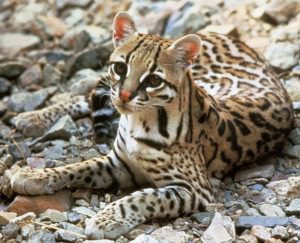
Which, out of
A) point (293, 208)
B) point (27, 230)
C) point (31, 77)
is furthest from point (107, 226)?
point (31, 77)

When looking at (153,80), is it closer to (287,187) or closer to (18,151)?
(287,187)

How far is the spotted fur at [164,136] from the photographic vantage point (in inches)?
209

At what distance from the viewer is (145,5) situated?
9.88 metres

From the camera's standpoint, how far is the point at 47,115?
23.6 ft

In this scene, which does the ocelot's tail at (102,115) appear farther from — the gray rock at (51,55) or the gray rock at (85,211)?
the gray rock at (51,55)

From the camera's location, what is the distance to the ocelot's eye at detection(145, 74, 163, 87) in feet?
17.4

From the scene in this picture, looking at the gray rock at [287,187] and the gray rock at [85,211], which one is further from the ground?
the gray rock at [85,211]

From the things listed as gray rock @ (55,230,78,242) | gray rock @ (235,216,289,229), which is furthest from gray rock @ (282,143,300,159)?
gray rock @ (55,230,78,242)

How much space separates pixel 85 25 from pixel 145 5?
75 centimetres

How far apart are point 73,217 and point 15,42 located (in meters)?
4.28

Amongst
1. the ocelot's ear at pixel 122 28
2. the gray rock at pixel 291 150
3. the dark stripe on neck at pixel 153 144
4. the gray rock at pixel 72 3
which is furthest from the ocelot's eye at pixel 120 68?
the gray rock at pixel 72 3

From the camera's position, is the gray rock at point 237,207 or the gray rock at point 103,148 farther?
the gray rock at point 103,148

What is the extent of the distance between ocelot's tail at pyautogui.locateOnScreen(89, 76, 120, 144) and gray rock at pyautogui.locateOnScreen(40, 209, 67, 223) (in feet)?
4.32

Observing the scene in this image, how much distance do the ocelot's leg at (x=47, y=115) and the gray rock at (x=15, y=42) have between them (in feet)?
6.25
